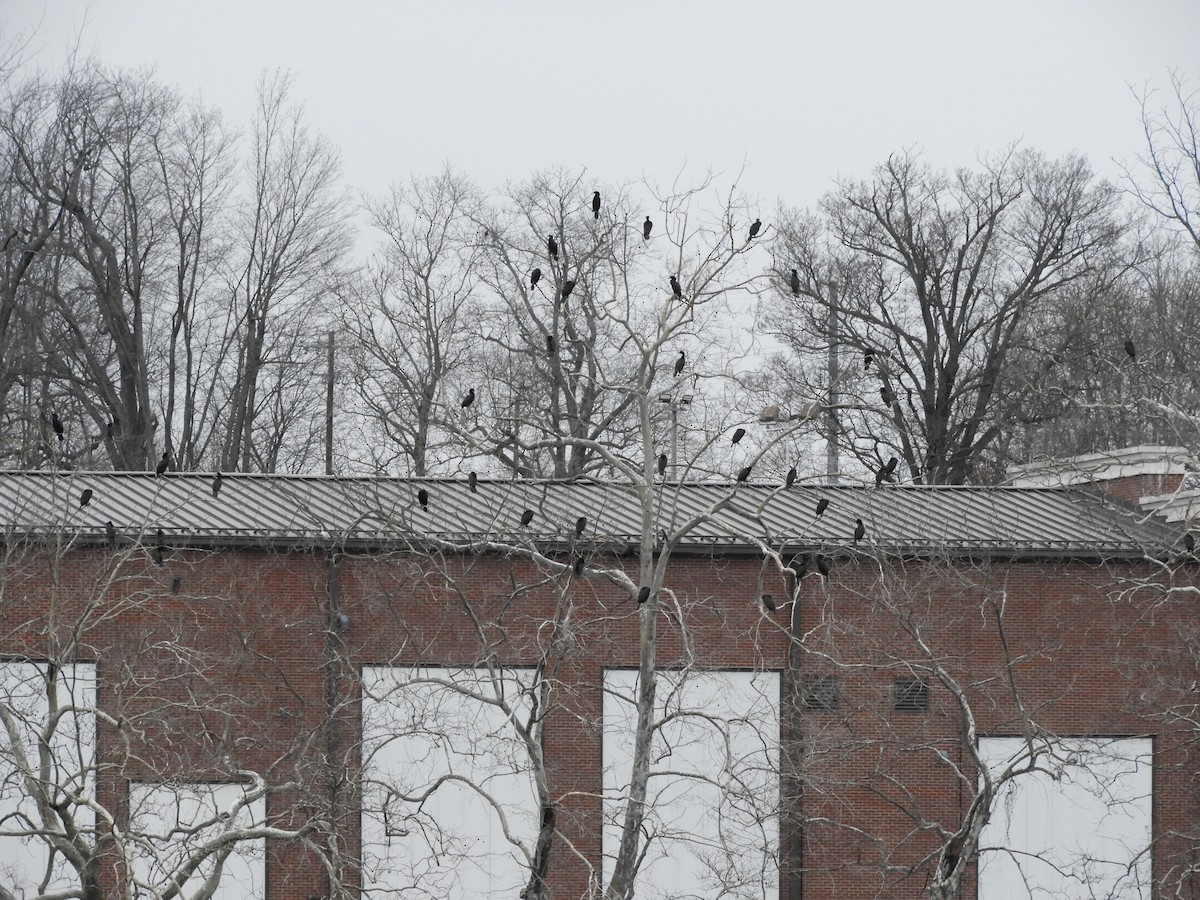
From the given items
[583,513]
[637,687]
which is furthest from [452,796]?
[583,513]

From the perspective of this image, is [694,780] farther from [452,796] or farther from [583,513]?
[583,513]

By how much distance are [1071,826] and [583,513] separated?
23.8 feet

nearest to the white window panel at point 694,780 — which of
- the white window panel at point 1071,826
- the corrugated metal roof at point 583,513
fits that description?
the corrugated metal roof at point 583,513

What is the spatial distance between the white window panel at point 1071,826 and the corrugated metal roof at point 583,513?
263 centimetres

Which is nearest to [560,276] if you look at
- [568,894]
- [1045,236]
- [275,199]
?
[275,199]

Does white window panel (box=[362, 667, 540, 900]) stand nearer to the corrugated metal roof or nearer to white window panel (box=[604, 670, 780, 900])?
white window panel (box=[604, 670, 780, 900])

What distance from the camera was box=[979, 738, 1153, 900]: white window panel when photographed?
68.2 feet

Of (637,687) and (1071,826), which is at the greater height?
(637,687)

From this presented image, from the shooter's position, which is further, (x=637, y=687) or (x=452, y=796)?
(x=637, y=687)

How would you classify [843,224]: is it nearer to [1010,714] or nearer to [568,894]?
[1010,714]

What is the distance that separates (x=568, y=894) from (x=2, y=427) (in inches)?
605

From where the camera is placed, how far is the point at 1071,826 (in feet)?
69.6

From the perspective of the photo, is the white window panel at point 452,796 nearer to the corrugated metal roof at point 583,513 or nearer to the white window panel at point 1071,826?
the corrugated metal roof at point 583,513

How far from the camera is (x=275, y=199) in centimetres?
3725
